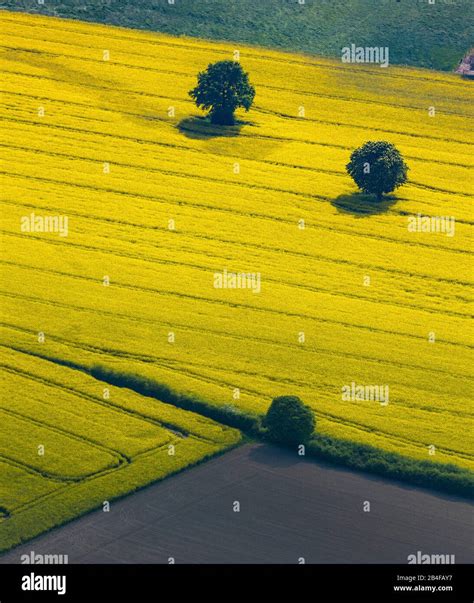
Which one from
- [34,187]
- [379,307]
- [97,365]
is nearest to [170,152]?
[34,187]

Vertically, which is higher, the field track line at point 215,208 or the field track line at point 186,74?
the field track line at point 186,74

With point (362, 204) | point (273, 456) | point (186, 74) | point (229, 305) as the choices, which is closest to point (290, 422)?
point (273, 456)

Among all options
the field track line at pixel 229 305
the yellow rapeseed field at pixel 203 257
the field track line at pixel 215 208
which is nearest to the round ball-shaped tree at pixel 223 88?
the yellow rapeseed field at pixel 203 257

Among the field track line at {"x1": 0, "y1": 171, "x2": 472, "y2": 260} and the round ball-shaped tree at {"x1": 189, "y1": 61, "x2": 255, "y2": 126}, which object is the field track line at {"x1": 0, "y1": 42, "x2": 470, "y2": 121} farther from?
the field track line at {"x1": 0, "y1": 171, "x2": 472, "y2": 260}

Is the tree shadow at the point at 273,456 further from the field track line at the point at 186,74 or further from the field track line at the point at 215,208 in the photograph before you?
the field track line at the point at 186,74

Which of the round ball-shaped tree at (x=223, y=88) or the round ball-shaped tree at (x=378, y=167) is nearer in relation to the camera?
the round ball-shaped tree at (x=378, y=167)

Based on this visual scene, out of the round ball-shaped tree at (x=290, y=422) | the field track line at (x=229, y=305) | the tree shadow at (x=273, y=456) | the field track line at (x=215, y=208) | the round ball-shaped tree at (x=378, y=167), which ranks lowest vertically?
the tree shadow at (x=273, y=456)

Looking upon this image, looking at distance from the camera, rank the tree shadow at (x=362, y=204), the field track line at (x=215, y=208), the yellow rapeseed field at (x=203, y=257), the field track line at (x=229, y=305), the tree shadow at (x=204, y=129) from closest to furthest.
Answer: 1. the yellow rapeseed field at (x=203, y=257)
2. the field track line at (x=229, y=305)
3. the field track line at (x=215, y=208)
4. the tree shadow at (x=362, y=204)
5. the tree shadow at (x=204, y=129)
